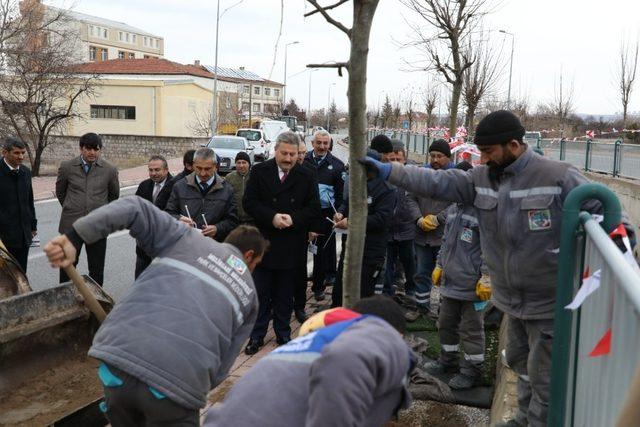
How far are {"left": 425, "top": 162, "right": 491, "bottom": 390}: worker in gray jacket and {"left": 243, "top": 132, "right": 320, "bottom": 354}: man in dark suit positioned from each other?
52.1 inches

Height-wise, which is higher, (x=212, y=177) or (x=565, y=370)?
(x=212, y=177)

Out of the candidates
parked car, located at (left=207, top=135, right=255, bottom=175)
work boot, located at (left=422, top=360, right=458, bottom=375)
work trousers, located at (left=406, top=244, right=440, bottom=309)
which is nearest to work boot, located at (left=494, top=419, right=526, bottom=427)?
work boot, located at (left=422, top=360, right=458, bottom=375)

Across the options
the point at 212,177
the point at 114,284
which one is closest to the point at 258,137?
the point at 114,284

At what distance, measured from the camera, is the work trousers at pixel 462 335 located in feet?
15.8

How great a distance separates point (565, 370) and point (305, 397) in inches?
56.3

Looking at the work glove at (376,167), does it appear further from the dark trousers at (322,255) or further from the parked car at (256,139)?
the parked car at (256,139)

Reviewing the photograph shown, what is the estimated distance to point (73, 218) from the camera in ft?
22.7

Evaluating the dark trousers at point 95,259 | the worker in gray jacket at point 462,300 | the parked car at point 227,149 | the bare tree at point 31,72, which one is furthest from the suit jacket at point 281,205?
the bare tree at point 31,72

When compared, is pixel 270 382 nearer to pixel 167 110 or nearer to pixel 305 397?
pixel 305 397

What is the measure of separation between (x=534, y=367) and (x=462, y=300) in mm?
1493

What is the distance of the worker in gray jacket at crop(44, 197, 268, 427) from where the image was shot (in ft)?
8.68

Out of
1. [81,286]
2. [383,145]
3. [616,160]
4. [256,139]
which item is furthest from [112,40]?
[81,286]

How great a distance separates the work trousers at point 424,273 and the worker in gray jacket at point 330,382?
4.53 metres

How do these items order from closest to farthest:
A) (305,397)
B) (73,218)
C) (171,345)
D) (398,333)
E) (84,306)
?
1. (305,397)
2. (398,333)
3. (171,345)
4. (84,306)
5. (73,218)
